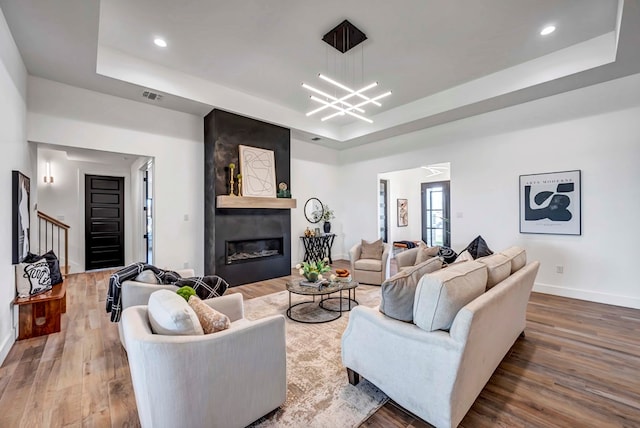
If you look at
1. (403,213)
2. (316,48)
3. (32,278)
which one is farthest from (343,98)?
(403,213)

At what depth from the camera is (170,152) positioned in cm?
499

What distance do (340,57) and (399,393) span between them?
13.2 feet

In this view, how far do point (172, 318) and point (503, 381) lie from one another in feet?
8.06

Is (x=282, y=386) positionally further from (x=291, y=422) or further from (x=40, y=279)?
(x=40, y=279)

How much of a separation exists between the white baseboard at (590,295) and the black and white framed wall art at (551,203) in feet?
2.82

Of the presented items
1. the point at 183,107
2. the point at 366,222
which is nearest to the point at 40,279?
the point at 183,107

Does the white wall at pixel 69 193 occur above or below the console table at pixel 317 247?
above

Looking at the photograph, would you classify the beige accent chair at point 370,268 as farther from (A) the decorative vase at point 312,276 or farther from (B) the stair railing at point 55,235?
(B) the stair railing at point 55,235

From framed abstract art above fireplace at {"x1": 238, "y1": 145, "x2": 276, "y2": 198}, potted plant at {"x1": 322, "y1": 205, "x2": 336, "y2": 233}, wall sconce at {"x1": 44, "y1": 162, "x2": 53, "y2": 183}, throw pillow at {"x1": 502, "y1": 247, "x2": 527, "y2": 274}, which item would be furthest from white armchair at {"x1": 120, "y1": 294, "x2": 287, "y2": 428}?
wall sconce at {"x1": 44, "y1": 162, "x2": 53, "y2": 183}

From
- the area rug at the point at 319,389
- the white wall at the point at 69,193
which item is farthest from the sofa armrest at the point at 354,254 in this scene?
the white wall at the point at 69,193

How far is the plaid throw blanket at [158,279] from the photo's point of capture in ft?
8.39

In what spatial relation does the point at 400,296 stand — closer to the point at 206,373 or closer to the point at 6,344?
the point at 206,373

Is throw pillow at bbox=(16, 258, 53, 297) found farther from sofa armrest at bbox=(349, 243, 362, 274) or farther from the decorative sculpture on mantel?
sofa armrest at bbox=(349, 243, 362, 274)

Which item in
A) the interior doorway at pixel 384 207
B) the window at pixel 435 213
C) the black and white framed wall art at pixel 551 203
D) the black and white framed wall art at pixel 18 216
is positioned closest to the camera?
the black and white framed wall art at pixel 18 216
